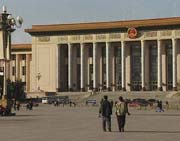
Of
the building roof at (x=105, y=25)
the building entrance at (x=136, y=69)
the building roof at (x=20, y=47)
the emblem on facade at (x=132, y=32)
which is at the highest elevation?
the building roof at (x=105, y=25)

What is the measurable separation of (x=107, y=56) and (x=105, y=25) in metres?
6.72

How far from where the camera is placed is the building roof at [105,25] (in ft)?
383

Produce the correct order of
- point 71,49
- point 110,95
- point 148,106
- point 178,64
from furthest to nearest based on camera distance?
point 71,49
point 178,64
point 110,95
point 148,106

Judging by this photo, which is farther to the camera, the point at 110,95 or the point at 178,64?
the point at 178,64

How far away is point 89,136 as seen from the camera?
922 inches

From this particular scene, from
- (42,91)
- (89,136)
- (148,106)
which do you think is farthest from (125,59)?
(89,136)

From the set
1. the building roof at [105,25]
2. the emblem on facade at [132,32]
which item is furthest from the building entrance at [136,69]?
the building roof at [105,25]

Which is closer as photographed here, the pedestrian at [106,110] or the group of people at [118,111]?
the group of people at [118,111]

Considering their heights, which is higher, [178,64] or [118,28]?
[118,28]

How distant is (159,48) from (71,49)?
20.7 metres

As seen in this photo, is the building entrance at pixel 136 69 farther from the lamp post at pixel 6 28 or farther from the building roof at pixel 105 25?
the lamp post at pixel 6 28

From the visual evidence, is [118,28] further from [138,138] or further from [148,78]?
[138,138]

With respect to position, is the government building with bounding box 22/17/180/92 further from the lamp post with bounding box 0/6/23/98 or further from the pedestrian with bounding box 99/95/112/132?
the pedestrian with bounding box 99/95/112/132

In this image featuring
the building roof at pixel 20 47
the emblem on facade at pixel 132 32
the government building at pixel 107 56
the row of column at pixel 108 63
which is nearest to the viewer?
the row of column at pixel 108 63
